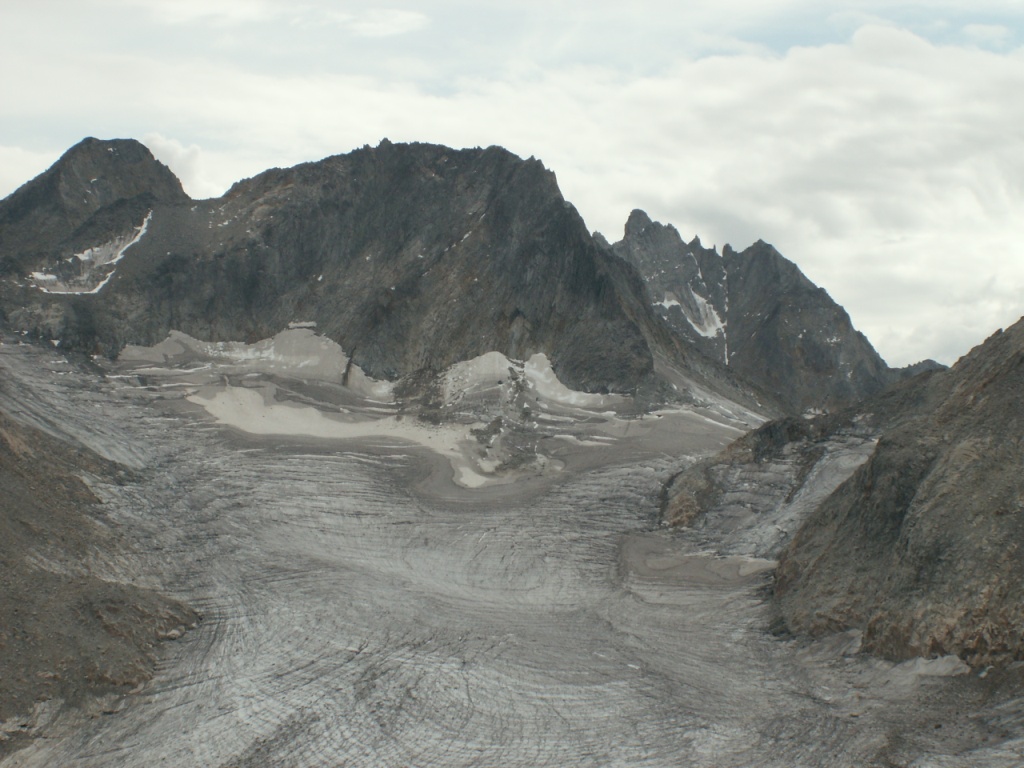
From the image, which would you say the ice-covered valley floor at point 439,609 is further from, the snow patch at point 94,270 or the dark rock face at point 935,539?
the snow patch at point 94,270

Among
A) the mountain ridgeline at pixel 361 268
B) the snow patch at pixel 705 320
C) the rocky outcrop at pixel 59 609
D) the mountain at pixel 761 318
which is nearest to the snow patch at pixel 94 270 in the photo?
the mountain ridgeline at pixel 361 268

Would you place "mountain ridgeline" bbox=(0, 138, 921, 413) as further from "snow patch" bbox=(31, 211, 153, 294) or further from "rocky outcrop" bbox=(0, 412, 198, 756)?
"rocky outcrop" bbox=(0, 412, 198, 756)

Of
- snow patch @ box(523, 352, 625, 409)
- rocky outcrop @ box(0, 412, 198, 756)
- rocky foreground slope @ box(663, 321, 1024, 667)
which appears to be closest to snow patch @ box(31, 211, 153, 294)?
snow patch @ box(523, 352, 625, 409)

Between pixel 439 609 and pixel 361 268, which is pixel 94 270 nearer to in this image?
pixel 361 268

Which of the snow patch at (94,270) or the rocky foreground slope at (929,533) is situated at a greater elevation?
the snow patch at (94,270)

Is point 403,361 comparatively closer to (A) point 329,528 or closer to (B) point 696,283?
(A) point 329,528

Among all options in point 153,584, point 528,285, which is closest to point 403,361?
point 528,285
